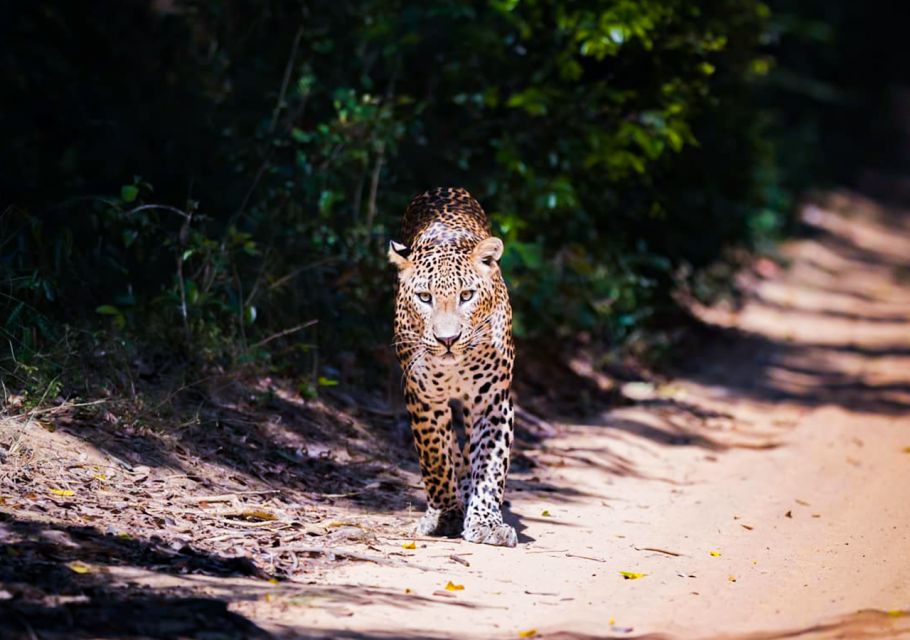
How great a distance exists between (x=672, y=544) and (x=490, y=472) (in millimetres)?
1040

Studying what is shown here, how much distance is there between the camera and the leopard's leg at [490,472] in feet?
22.3

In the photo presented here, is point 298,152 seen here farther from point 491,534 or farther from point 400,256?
point 491,534

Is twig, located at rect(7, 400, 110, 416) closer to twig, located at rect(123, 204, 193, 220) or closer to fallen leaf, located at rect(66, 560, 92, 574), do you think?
twig, located at rect(123, 204, 193, 220)

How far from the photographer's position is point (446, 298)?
6.76 m

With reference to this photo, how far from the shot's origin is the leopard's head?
22.0 ft

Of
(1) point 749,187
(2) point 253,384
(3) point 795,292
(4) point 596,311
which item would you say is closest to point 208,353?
(2) point 253,384

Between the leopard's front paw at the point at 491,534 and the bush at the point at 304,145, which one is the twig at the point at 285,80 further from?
the leopard's front paw at the point at 491,534

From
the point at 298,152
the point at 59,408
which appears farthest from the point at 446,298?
the point at 298,152

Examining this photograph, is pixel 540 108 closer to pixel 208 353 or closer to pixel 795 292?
pixel 208 353

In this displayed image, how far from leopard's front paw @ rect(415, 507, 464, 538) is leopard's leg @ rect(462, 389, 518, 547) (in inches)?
4.2

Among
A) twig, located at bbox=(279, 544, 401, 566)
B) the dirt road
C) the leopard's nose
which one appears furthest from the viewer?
the leopard's nose

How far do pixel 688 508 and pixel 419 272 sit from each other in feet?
7.98

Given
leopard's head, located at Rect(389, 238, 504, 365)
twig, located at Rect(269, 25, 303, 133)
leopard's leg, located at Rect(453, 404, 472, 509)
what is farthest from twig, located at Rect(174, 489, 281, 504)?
twig, located at Rect(269, 25, 303, 133)

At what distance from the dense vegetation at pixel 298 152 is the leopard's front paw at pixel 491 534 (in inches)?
92.0
